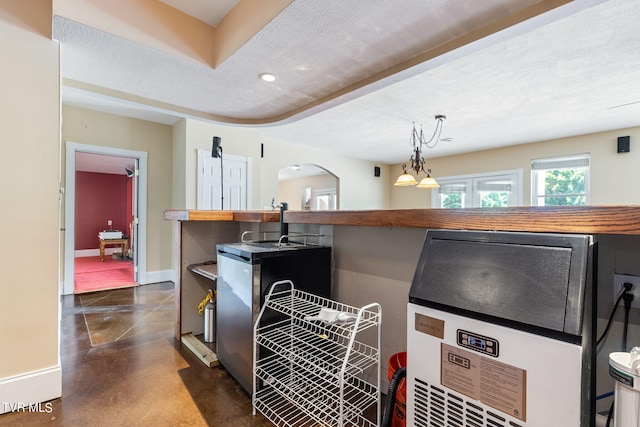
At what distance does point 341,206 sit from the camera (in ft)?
22.8

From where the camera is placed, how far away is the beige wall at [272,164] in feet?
15.1

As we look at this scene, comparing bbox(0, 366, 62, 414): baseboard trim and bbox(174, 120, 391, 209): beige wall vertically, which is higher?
bbox(174, 120, 391, 209): beige wall

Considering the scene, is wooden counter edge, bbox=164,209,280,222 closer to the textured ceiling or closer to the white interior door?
the textured ceiling

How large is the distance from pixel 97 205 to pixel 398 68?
8.93m

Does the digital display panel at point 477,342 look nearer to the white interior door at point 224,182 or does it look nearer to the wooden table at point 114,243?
the white interior door at point 224,182

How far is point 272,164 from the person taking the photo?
19.0 ft

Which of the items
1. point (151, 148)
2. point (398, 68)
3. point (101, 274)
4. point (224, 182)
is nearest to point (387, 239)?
point (398, 68)

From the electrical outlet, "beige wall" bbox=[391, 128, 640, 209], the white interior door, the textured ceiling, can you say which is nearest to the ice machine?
the electrical outlet

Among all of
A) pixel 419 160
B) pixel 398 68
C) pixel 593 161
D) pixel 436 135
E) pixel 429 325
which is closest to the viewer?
pixel 429 325

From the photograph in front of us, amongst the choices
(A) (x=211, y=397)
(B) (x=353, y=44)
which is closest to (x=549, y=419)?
(A) (x=211, y=397)

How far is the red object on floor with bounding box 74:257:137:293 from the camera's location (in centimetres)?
459

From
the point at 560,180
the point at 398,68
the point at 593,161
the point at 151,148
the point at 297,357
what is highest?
the point at 398,68

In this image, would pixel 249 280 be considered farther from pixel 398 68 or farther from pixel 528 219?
pixel 398 68

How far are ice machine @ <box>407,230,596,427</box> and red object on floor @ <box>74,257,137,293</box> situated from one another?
5.02 metres
